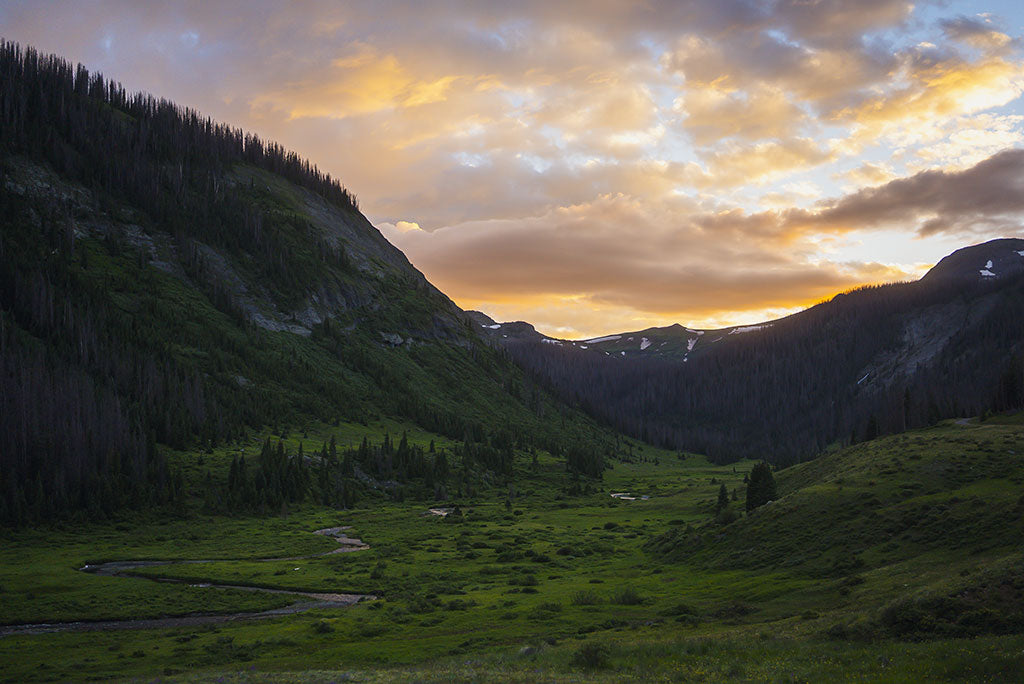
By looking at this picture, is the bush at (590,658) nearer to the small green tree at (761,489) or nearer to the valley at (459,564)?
the valley at (459,564)

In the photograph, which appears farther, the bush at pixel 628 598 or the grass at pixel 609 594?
the bush at pixel 628 598

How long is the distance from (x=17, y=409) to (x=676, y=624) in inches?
4817

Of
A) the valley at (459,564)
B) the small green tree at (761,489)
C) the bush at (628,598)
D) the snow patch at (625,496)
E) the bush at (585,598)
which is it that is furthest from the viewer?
the snow patch at (625,496)

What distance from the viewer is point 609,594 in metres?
55.3

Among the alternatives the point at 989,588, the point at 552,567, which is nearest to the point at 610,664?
the point at 989,588

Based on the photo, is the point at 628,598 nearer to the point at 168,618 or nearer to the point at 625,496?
the point at 168,618

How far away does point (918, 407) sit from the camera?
18012 cm

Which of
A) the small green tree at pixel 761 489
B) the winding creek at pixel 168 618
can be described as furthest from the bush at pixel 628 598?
the small green tree at pixel 761 489

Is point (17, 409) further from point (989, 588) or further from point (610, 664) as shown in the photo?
point (989, 588)

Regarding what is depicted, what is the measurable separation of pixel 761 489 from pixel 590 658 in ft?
155

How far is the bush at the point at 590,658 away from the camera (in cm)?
3359

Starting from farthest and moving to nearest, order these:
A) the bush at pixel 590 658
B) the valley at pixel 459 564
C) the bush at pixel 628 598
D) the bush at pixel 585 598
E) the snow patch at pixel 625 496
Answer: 1. the snow patch at pixel 625 496
2. the bush at pixel 585 598
3. the bush at pixel 628 598
4. the bush at pixel 590 658
5. the valley at pixel 459 564

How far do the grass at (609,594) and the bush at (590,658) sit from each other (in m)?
0.10

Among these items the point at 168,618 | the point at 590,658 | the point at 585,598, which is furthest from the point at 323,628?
the point at 590,658
